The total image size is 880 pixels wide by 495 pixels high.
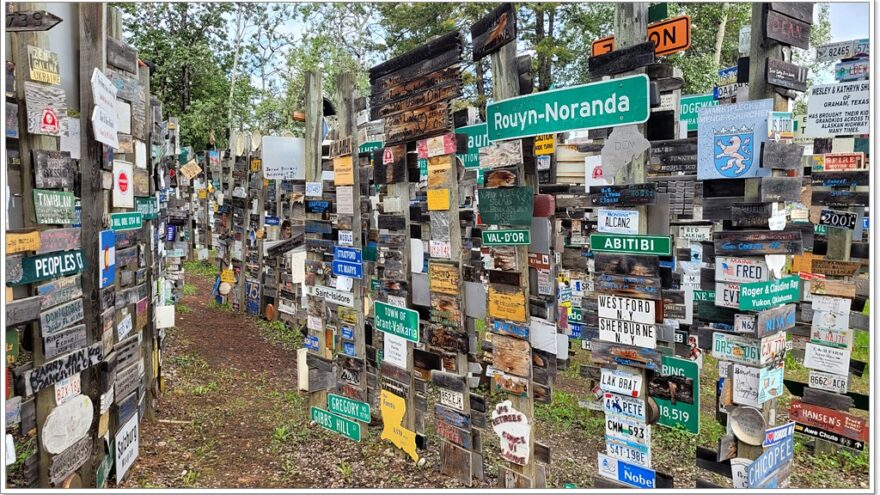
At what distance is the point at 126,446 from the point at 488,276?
11.6 ft

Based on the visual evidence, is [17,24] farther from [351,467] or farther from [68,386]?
[351,467]

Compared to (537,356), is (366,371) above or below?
below

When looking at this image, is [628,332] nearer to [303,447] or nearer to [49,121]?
[303,447]

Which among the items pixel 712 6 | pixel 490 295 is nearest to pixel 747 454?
pixel 490 295

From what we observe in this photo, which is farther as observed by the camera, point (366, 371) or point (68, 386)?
point (366, 371)

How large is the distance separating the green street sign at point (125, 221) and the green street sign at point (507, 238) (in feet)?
9.92

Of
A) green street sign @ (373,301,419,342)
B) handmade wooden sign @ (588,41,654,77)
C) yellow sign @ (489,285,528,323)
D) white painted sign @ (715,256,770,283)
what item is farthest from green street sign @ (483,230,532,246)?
white painted sign @ (715,256,770,283)

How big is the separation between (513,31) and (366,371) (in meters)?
3.78

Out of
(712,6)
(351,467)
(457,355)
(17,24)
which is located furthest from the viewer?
(712,6)

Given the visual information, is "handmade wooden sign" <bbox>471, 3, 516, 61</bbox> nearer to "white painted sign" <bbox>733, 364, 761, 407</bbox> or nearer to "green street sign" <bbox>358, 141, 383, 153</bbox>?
"green street sign" <bbox>358, 141, 383, 153</bbox>

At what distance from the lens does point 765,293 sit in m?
4.04

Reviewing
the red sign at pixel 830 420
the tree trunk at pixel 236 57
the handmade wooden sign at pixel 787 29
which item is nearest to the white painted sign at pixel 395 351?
the handmade wooden sign at pixel 787 29

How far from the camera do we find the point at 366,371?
628cm

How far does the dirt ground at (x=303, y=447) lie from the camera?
5379 millimetres
